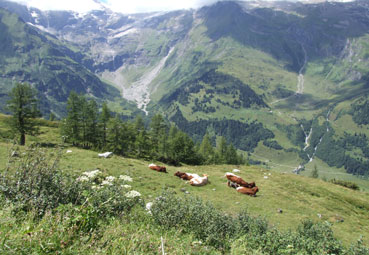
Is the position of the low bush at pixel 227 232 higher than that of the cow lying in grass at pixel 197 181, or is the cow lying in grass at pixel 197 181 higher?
the low bush at pixel 227 232

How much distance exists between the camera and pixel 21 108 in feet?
143

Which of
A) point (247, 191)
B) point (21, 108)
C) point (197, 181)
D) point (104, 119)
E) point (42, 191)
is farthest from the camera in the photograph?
point (104, 119)

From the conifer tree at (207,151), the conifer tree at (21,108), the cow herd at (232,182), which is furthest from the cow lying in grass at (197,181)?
the conifer tree at (207,151)

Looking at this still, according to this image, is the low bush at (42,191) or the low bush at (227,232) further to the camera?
the low bush at (227,232)

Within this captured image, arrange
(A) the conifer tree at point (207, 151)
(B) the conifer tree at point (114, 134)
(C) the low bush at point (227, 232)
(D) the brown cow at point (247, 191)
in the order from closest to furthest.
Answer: (C) the low bush at point (227, 232)
(D) the brown cow at point (247, 191)
(B) the conifer tree at point (114, 134)
(A) the conifer tree at point (207, 151)

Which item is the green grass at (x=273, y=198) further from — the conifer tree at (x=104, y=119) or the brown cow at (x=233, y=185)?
the conifer tree at (x=104, y=119)

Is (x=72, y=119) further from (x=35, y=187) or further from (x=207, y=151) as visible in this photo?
(x=207, y=151)

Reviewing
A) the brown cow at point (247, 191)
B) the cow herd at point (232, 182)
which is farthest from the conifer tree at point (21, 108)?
the brown cow at point (247, 191)

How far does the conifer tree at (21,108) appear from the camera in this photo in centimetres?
4306

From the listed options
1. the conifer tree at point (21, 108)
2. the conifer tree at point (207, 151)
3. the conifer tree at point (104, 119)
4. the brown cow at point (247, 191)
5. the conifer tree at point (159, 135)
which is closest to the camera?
the brown cow at point (247, 191)

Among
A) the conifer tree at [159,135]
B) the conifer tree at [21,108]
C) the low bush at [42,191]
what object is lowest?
the conifer tree at [159,135]

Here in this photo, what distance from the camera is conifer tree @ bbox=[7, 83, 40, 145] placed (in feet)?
141

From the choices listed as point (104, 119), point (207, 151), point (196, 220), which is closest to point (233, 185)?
point (196, 220)

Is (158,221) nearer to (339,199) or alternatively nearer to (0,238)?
(0,238)
